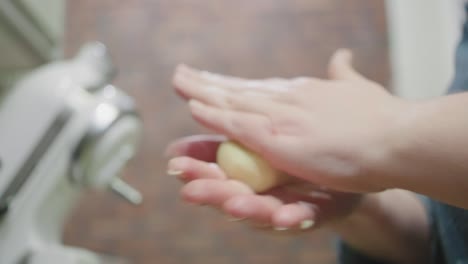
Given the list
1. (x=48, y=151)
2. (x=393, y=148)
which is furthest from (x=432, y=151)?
(x=48, y=151)

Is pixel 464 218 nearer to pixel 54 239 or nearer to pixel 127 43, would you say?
pixel 54 239

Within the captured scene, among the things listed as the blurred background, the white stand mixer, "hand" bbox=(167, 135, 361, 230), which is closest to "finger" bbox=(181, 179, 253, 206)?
"hand" bbox=(167, 135, 361, 230)

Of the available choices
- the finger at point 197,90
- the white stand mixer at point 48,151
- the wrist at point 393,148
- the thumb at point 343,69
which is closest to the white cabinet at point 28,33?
the white stand mixer at point 48,151

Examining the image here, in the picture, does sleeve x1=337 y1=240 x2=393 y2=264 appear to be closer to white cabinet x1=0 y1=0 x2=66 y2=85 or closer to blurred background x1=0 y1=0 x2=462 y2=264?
blurred background x1=0 y1=0 x2=462 y2=264

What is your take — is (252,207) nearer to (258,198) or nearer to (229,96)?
(258,198)

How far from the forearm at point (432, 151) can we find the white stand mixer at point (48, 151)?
0.39 m

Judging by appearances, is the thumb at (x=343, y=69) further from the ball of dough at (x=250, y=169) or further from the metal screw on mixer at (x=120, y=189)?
the metal screw on mixer at (x=120, y=189)

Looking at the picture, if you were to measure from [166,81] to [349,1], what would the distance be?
500 mm

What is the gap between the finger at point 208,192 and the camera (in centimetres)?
36

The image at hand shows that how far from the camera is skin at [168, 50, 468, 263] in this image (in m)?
0.29

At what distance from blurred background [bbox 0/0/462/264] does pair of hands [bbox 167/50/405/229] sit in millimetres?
534

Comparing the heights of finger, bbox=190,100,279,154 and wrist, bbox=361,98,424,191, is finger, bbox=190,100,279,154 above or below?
above

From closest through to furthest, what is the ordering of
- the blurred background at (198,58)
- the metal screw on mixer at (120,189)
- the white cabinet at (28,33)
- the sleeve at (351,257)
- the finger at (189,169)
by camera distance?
the finger at (189,169) → the sleeve at (351,257) → the metal screw on mixer at (120,189) → the white cabinet at (28,33) → the blurred background at (198,58)

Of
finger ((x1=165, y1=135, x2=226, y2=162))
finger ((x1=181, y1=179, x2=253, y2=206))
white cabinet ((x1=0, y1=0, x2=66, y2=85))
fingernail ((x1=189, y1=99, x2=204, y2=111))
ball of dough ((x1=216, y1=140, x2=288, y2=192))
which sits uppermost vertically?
white cabinet ((x1=0, y1=0, x2=66, y2=85))
